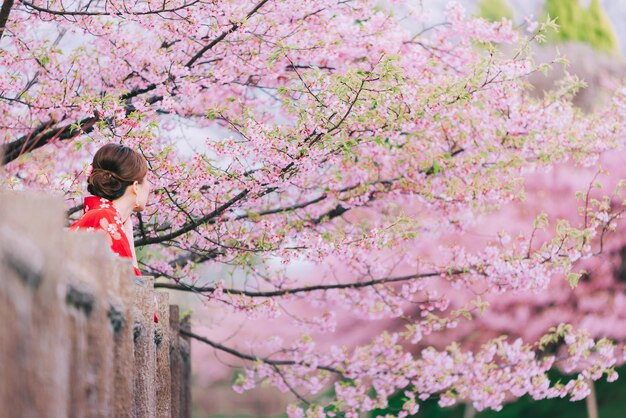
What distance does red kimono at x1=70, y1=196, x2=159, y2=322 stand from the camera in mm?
4316

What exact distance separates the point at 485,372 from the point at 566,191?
616 cm

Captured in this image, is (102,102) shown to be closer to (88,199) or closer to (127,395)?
(88,199)

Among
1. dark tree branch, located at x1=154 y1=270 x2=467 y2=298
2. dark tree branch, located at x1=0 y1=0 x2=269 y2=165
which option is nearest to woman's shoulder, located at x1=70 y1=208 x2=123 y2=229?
dark tree branch, located at x1=0 y1=0 x2=269 y2=165

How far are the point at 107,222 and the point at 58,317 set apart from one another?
2.30 metres

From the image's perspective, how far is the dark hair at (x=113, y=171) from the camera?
440cm

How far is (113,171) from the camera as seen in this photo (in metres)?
4.42

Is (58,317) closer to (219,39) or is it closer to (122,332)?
(122,332)

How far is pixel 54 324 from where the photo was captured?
2.07 m

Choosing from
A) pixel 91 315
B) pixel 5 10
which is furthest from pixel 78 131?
pixel 91 315

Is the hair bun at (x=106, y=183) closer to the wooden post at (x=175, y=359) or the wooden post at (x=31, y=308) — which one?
the wooden post at (x=175, y=359)

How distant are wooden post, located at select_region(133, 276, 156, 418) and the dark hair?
0.90m

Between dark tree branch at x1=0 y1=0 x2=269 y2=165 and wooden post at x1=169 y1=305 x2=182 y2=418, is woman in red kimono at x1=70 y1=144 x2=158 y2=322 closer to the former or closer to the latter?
dark tree branch at x1=0 y1=0 x2=269 y2=165

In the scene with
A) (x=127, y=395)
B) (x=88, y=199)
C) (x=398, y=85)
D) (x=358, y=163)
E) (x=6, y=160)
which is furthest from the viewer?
(x=358, y=163)

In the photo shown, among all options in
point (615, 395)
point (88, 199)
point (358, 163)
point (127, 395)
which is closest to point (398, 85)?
point (358, 163)
